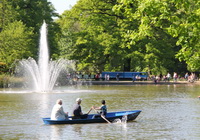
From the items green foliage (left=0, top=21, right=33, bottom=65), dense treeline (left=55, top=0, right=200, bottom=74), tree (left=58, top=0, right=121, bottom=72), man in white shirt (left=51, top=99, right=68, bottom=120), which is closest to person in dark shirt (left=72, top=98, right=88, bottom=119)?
man in white shirt (left=51, top=99, right=68, bottom=120)

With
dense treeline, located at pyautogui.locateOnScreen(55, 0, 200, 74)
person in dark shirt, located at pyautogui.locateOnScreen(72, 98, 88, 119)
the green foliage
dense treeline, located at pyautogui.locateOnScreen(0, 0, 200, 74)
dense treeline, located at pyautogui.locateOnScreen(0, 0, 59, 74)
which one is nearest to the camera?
person in dark shirt, located at pyautogui.locateOnScreen(72, 98, 88, 119)

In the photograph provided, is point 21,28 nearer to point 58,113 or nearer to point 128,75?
point 128,75

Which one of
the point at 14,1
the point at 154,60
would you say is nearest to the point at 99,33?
the point at 154,60

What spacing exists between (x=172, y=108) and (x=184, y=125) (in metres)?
8.76

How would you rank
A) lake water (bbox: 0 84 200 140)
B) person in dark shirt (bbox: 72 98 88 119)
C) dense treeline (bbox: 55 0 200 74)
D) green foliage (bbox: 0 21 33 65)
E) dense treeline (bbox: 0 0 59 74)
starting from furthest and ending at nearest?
1. dense treeline (bbox: 55 0 200 74)
2. dense treeline (bbox: 0 0 59 74)
3. green foliage (bbox: 0 21 33 65)
4. person in dark shirt (bbox: 72 98 88 119)
5. lake water (bbox: 0 84 200 140)

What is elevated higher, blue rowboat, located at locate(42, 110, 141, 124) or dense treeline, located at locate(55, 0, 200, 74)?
dense treeline, located at locate(55, 0, 200, 74)

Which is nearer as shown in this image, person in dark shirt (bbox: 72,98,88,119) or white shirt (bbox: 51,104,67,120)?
white shirt (bbox: 51,104,67,120)

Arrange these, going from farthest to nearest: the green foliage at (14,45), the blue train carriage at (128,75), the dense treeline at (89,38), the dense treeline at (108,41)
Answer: the blue train carriage at (128,75) < the dense treeline at (108,41) < the dense treeline at (89,38) < the green foliage at (14,45)

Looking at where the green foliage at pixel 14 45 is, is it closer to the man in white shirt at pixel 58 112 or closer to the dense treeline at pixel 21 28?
the dense treeline at pixel 21 28

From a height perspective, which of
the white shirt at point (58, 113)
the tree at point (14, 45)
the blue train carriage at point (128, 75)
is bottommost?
the white shirt at point (58, 113)

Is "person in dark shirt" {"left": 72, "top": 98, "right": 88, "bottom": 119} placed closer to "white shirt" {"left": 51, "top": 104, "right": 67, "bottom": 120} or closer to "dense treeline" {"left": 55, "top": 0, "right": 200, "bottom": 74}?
"white shirt" {"left": 51, "top": 104, "right": 67, "bottom": 120}

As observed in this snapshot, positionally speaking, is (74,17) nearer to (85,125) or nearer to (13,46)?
(13,46)

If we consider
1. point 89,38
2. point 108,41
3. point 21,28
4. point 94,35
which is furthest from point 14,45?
point 94,35

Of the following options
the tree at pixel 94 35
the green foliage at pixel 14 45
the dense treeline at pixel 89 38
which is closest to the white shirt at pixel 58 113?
the dense treeline at pixel 89 38
